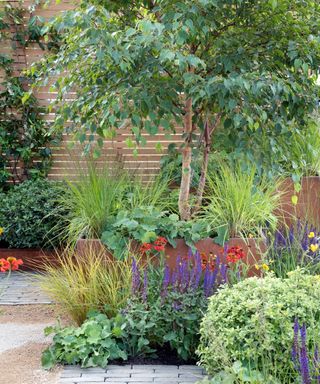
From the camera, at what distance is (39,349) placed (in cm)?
435

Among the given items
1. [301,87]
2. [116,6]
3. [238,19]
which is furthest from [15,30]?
[301,87]

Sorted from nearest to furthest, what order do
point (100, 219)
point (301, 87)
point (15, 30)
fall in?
point (301, 87)
point (100, 219)
point (15, 30)

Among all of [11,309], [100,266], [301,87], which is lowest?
[11,309]

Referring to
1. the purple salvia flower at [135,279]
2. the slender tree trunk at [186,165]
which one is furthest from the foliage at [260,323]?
the slender tree trunk at [186,165]

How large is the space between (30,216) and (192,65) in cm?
262

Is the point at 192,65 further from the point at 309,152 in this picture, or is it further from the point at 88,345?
the point at 309,152

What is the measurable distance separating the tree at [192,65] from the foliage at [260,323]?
3.55 feet

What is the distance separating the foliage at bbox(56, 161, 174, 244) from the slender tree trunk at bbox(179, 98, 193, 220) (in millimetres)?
216

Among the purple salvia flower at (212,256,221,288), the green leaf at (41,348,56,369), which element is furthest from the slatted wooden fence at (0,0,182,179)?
the green leaf at (41,348,56,369)

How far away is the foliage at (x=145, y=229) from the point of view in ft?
15.8

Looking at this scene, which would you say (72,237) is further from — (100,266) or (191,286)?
(191,286)

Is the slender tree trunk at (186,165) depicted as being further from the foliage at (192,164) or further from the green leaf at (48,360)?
the green leaf at (48,360)

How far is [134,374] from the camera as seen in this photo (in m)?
3.94

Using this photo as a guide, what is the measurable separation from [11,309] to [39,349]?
3.47 ft
